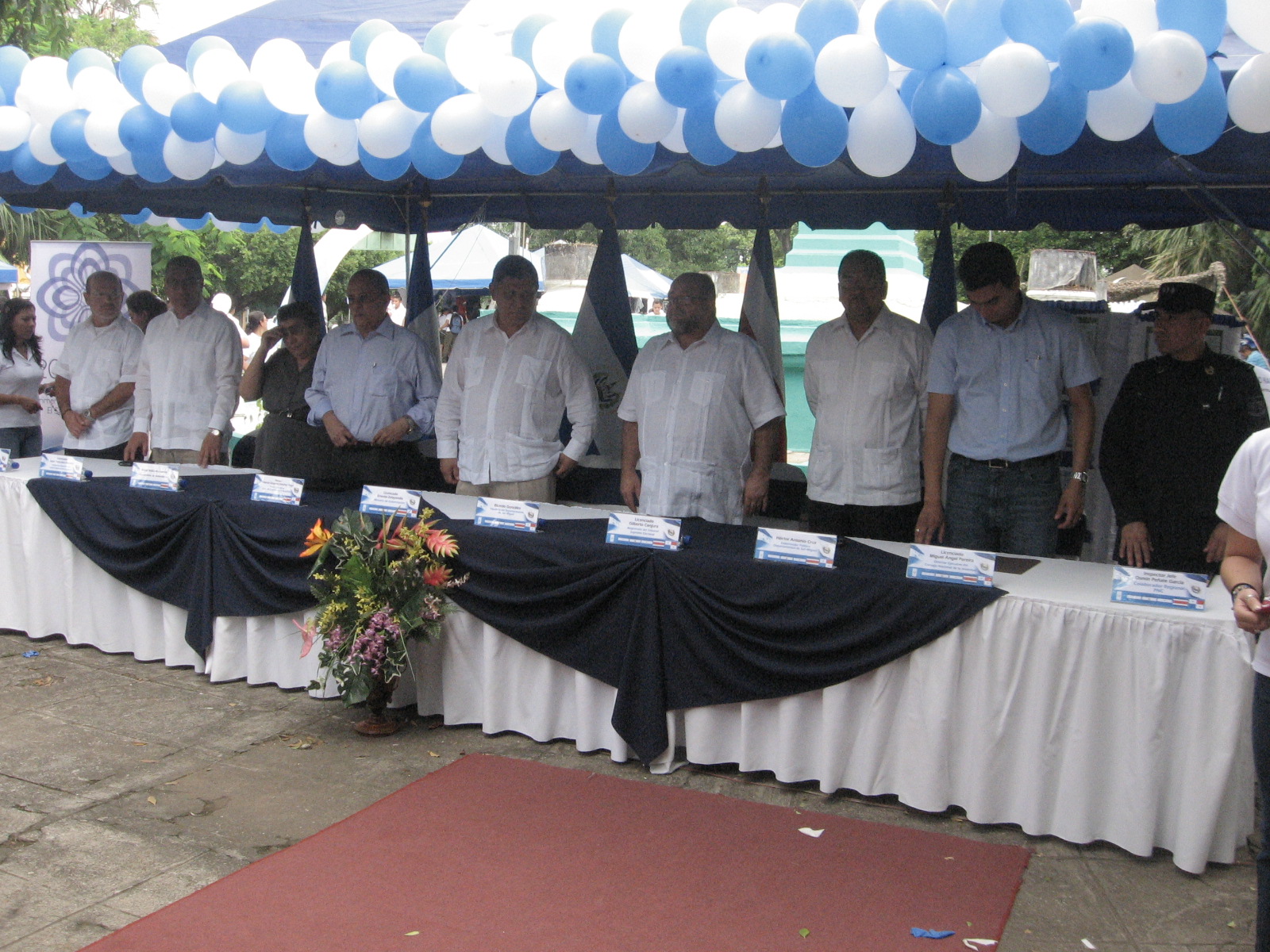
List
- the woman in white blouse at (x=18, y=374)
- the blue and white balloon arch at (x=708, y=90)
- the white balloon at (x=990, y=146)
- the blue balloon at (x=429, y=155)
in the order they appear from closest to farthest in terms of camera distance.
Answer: the blue and white balloon arch at (x=708, y=90), the white balloon at (x=990, y=146), the blue balloon at (x=429, y=155), the woman in white blouse at (x=18, y=374)

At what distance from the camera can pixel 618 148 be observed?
3.19 m

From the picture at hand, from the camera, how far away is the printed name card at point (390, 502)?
356cm

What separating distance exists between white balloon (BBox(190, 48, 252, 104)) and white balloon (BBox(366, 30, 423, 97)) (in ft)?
1.88

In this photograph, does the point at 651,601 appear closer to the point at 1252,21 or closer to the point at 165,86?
the point at 1252,21

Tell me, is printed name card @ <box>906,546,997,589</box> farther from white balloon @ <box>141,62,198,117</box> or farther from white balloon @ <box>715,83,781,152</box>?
white balloon @ <box>141,62,198,117</box>

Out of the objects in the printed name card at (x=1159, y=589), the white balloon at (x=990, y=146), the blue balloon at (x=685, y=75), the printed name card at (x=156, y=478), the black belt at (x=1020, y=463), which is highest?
the blue balloon at (x=685, y=75)

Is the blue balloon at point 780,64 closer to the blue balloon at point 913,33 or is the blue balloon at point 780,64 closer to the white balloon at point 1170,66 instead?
the blue balloon at point 913,33

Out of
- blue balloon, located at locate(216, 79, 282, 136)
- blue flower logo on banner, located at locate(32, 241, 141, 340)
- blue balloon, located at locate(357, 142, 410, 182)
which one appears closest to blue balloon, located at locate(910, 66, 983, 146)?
blue balloon, located at locate(357, 142, 410, 182)

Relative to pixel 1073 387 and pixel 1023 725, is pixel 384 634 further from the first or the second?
pixel 1073 387

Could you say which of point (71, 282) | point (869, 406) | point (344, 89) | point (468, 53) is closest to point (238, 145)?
point (344, 89)

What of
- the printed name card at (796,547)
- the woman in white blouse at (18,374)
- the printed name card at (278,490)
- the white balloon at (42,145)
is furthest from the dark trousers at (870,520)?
the woman in white blouse at (18,374)

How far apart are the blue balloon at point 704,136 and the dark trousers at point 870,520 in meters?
1.23

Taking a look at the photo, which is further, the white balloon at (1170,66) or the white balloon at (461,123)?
the white balloon at (461,123)

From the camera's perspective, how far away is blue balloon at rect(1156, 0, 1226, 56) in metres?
2.55
